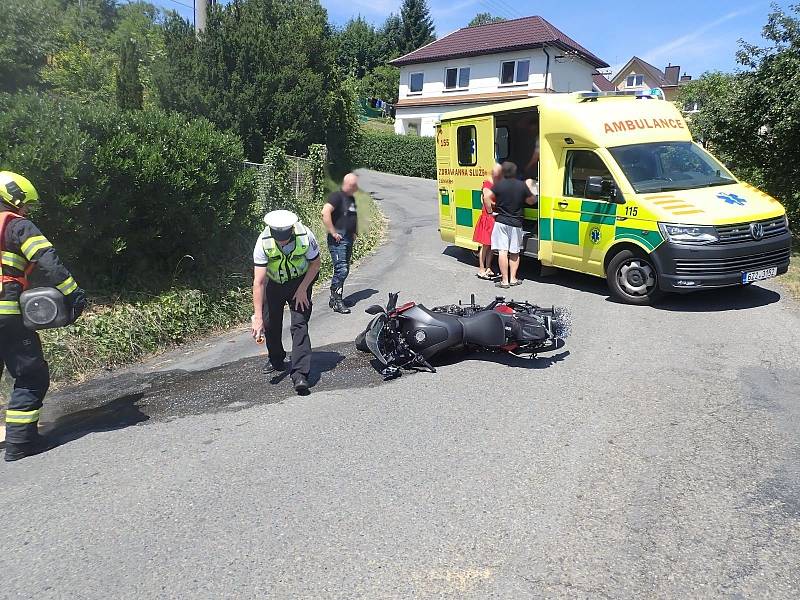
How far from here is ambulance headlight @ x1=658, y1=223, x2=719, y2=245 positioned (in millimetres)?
6812

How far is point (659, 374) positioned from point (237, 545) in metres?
3.84

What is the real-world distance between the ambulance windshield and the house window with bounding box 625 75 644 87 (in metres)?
64.6

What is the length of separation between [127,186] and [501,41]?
118ft

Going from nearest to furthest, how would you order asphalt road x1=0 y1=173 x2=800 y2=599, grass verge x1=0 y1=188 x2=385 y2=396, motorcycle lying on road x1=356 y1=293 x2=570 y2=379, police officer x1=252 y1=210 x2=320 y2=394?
asphalt road x1=0 y1=173 x2=800 y2=599
police officer x1=252 y1=210 x2=320 y2=394
motorcycle lying on road x1=356 y1=293 x2=570 y2=379
grass verge x1=0 y1=188 x2=385 y2=396

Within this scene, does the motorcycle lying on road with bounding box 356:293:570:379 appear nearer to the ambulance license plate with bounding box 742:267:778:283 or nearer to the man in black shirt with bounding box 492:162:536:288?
the ambulance license plate with bounding box 742:267:778:283

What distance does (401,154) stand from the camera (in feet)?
107

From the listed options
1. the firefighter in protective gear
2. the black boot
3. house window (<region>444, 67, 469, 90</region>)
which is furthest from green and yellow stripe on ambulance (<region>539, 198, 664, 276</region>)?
house window (<region>444, 67, 469, 90</region>)

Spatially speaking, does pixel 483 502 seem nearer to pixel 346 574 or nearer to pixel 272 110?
pixel 346 574

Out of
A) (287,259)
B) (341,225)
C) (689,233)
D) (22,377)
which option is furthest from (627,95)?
(22,377)

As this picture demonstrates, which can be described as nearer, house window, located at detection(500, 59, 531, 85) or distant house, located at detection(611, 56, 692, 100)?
house window, located at detection(500, 59, 531, 85)

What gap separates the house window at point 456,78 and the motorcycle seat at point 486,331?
37.0 m

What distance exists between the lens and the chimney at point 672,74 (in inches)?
2633

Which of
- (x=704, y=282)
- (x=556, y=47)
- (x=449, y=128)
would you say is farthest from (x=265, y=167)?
(x=556, y=47)

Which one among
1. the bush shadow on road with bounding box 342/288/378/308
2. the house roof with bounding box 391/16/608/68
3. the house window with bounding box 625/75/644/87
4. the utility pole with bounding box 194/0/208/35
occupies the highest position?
the house window with bounding box 625/75/644/87
